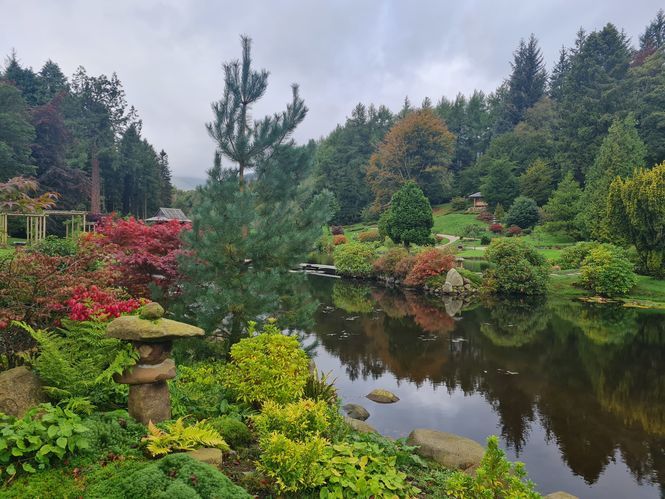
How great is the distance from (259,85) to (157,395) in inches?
276

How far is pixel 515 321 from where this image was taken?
55.9ft

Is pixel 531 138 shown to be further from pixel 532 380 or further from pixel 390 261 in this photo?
pixel 532 380

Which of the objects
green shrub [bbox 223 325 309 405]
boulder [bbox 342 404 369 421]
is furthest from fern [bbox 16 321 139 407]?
boulder [bbox 342 404 369 421]

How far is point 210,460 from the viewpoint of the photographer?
Answer: 4.18 m

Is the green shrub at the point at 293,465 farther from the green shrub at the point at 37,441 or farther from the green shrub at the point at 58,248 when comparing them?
the green shrub at the point at 58,248

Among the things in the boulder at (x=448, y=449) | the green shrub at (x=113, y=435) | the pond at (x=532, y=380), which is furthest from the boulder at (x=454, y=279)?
the green shrub at (x=113, y=435)

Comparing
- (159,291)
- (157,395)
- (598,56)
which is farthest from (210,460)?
(598,56)

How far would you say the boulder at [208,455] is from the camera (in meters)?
4.15

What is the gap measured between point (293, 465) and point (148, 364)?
2048 mm

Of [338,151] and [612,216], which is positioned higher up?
[338,151]

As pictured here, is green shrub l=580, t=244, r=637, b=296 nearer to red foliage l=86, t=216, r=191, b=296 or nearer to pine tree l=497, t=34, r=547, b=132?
red foliage l=86, t=216, r=191, b=296

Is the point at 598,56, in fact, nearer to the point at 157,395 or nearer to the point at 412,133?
the point at 412,133

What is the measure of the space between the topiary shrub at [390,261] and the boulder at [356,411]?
62.5 feet

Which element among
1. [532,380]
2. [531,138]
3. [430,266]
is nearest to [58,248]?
[532,380]
